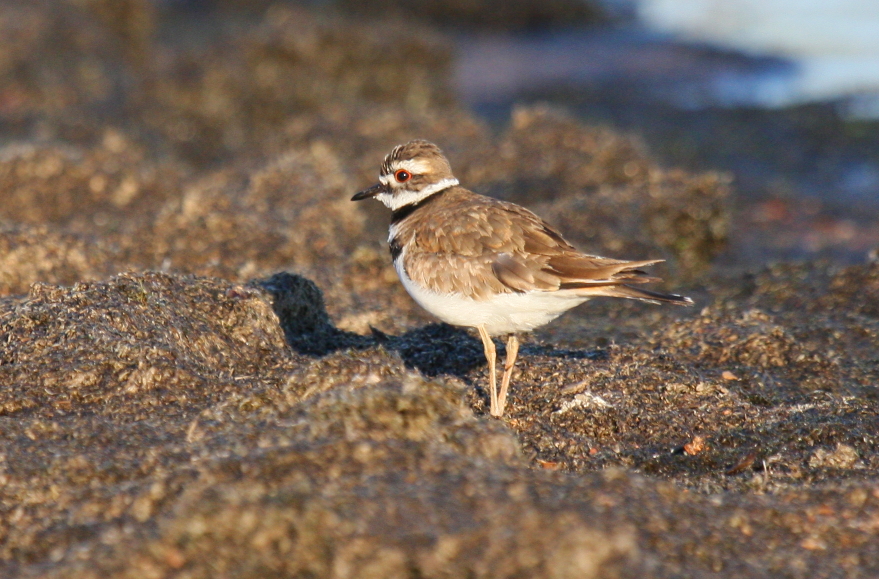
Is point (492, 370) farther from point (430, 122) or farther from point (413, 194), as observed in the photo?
point (430, 122)

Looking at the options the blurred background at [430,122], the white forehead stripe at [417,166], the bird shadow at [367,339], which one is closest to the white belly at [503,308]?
the bird shadow at [367,339]

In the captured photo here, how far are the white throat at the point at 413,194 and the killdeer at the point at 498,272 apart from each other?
1.27 feet

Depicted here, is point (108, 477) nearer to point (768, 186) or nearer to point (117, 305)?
point (117, 305)

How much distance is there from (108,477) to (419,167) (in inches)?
142

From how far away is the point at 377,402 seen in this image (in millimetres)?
5457

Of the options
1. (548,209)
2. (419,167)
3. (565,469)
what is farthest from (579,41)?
(565,469)

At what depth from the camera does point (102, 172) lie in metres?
15.0

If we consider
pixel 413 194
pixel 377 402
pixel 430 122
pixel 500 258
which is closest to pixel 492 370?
pixel 500 258

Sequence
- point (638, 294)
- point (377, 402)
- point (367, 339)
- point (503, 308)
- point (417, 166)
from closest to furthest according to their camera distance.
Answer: point (377, 402)
point (638, 294)
point (503, 308)
point (417, 166)
point (367, 339)

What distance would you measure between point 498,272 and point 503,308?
24cm

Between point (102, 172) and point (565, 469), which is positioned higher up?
point (102, 172)

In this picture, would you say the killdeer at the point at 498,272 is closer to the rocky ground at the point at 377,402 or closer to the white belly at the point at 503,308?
the white belly at the point at 503,308

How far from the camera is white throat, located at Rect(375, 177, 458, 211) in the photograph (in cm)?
814

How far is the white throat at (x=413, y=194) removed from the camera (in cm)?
814
